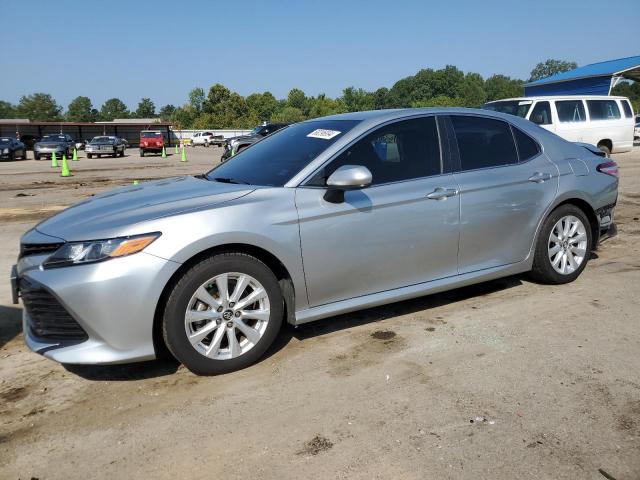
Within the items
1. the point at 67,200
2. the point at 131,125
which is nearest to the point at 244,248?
the point at 67,200

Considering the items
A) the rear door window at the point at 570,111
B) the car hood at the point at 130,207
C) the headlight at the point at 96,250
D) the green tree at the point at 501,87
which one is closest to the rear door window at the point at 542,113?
the rear door window at the point at 570,111

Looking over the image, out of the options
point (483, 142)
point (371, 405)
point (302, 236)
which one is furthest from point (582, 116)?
point (371, 405)

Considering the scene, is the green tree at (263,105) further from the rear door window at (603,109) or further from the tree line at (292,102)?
the rear door window at (603,109)

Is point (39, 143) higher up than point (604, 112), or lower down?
higher up

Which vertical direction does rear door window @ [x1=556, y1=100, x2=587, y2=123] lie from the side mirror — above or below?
above

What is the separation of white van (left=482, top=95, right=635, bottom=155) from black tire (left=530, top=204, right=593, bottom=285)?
9.05m

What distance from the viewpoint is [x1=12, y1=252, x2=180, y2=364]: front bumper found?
9.65 ft

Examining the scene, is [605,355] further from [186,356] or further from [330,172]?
[186,356]

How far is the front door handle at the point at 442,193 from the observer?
3.92m

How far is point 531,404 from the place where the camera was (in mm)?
2871

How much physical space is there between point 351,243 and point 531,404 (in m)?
1.47

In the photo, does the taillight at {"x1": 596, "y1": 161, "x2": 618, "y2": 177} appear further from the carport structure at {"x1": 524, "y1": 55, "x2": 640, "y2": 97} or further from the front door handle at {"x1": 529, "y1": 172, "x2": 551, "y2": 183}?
the carport structure at {"x1": 524, "y1": 55, "x2": 640, "y2": 97}

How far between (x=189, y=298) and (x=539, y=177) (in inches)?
122

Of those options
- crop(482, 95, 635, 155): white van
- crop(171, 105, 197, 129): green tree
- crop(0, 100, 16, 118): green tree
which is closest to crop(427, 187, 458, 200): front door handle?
crop(482, 95, 635, 155): white van
